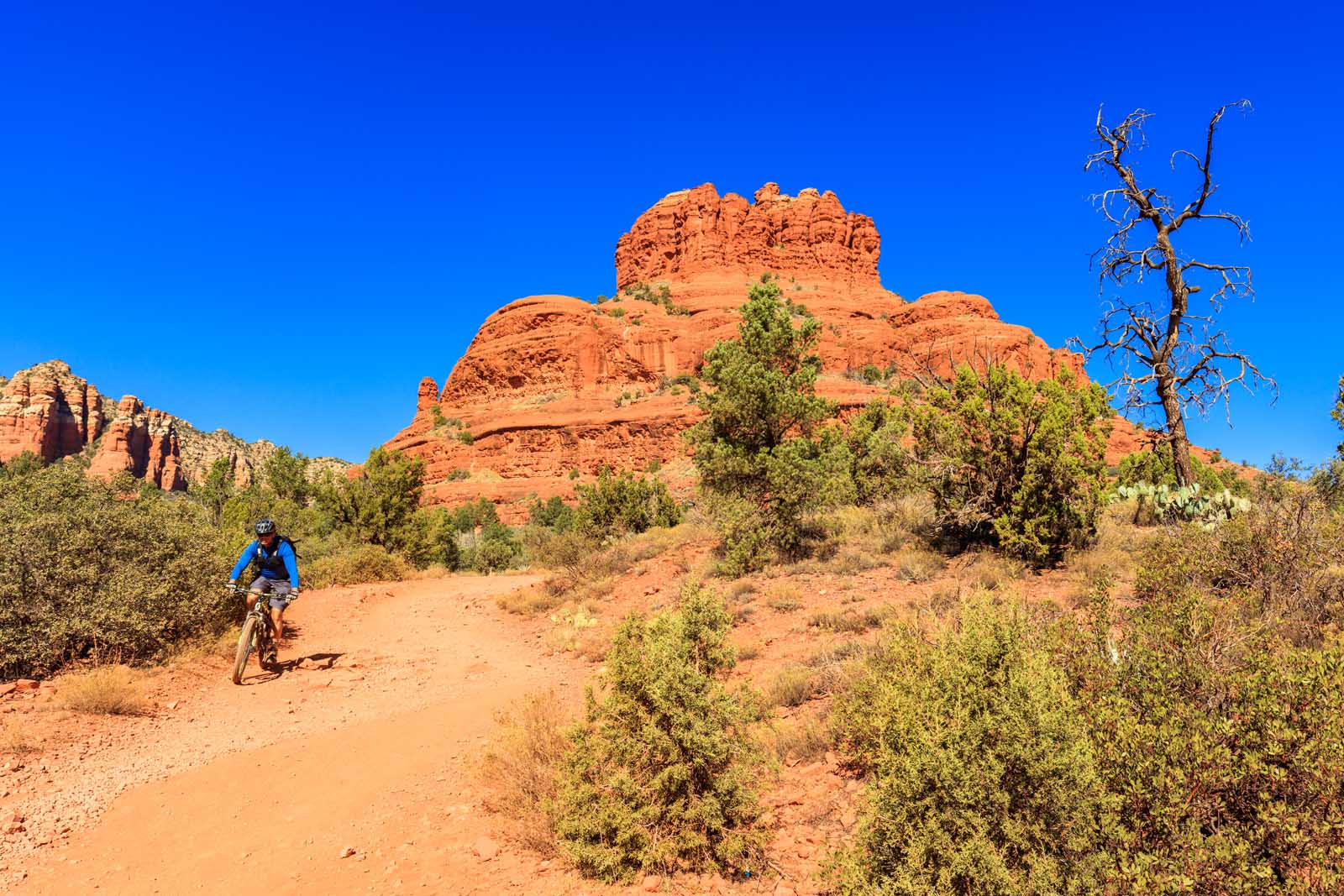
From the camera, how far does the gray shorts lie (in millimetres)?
7980

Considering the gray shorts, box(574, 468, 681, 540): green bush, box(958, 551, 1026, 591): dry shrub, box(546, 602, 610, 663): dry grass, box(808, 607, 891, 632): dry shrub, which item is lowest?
box(546, 602, 610, 663): dry grass

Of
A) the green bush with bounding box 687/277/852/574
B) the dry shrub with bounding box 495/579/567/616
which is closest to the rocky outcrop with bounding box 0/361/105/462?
the dry shrub with bounding box 495/579/567/616

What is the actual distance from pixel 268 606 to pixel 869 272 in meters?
88.9

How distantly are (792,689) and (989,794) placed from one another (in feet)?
11.1

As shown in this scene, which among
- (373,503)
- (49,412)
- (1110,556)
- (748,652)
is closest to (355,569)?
(373,503)

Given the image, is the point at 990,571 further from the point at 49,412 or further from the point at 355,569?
the point at 49,412

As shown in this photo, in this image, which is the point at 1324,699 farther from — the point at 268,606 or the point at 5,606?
the point at 5,606

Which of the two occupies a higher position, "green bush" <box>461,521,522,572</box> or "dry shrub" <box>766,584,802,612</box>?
"green bush" <box>461,521,522,572</box>

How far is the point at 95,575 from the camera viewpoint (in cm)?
744

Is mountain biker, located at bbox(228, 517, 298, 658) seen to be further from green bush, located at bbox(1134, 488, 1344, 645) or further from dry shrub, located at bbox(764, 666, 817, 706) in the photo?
green bush, located at bbox(1134, 488, 1344, 645)

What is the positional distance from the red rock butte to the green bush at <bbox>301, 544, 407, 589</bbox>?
30.6 m

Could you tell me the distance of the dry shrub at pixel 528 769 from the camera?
4094 mm

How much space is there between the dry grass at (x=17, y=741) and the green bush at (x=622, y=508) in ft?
52.6

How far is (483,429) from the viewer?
59438mm
